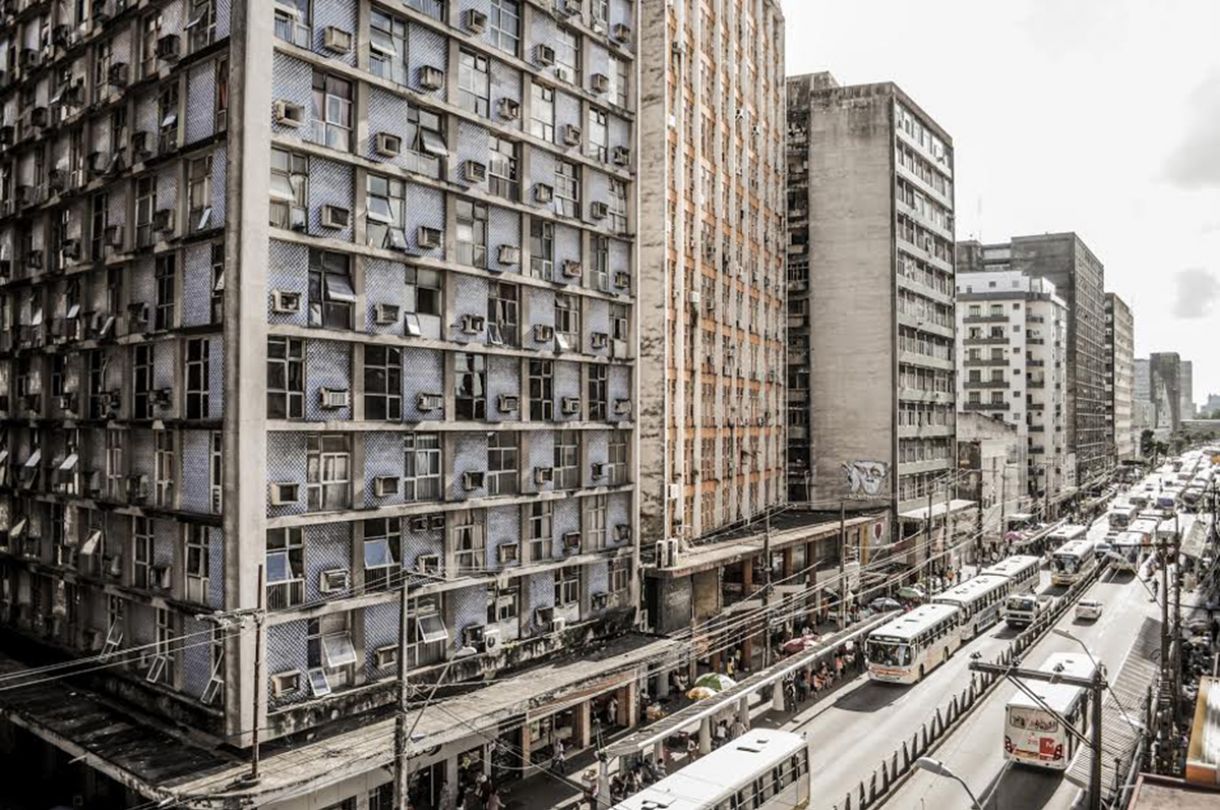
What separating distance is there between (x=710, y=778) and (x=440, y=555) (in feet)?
37.5

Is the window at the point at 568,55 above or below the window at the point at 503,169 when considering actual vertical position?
above

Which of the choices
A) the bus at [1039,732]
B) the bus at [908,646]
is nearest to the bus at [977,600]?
the bus at [908,646]

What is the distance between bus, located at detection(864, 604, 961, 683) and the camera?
46.2 m

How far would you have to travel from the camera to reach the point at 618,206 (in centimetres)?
4128

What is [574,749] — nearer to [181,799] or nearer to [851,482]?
[181,799]

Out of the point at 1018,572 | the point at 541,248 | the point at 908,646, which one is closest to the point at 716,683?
the point at 908,646

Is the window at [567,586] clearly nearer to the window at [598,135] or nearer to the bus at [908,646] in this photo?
the window at [598,135]

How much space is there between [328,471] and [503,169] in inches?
537

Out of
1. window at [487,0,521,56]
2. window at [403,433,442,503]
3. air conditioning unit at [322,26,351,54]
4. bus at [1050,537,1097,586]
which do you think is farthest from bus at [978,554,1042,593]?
air conditioning unit at [322,26,351,54]

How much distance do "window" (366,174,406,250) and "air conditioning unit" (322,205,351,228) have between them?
113cm

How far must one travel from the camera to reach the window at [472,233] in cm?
3306

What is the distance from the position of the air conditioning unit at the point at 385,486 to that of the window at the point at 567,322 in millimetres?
10170

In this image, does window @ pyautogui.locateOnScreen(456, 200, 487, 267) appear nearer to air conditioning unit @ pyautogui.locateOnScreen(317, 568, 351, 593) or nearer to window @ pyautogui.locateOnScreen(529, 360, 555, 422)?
window @ pyautogui.locateOnScreen(529, 360, 555, 422)

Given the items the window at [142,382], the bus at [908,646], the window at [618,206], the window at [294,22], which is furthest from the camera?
the bus at [908,646]
